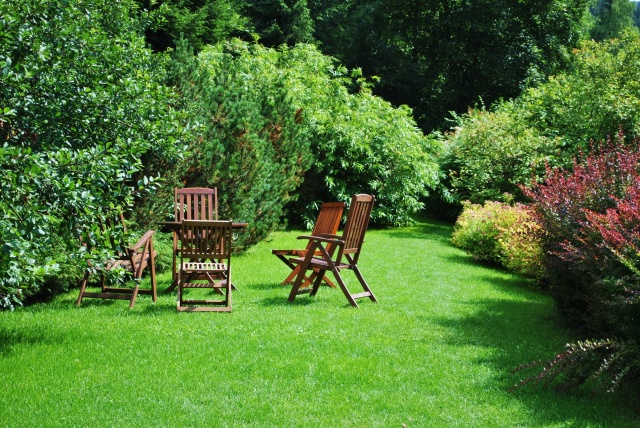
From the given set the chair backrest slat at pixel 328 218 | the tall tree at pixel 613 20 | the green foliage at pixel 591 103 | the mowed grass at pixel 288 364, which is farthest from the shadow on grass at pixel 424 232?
the tall tree at pixel 613 20

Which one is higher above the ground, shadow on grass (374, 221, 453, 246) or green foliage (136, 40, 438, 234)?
green foliage (136, 40, 438, 234)

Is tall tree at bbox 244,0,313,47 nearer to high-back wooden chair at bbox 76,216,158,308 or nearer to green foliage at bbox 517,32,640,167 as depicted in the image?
green foliage at bbox 517,32,640,167

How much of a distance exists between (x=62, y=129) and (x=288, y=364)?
9.67ft

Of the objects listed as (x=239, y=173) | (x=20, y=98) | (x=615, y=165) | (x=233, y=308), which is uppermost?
(x=20, y=98)

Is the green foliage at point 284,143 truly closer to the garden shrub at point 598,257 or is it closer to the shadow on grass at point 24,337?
the shadow on grass at point 24,337

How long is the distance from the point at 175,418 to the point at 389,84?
29699 mm

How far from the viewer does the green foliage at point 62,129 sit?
452 centimetres

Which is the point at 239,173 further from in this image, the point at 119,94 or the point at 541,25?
the point at 541,25

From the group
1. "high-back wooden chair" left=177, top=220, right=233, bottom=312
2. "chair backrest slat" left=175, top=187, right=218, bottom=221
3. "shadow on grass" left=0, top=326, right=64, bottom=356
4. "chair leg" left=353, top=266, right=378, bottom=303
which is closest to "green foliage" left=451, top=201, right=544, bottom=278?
"chair leg" left=353, top=266, right=378, bottom=303

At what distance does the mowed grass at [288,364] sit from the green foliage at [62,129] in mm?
729

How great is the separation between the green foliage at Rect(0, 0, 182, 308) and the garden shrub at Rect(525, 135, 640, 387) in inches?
147

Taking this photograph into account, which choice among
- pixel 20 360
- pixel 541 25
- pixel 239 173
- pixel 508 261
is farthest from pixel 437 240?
pixel 541 25

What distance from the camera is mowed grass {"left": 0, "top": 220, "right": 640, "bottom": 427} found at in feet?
15.3

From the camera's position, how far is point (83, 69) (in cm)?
649
